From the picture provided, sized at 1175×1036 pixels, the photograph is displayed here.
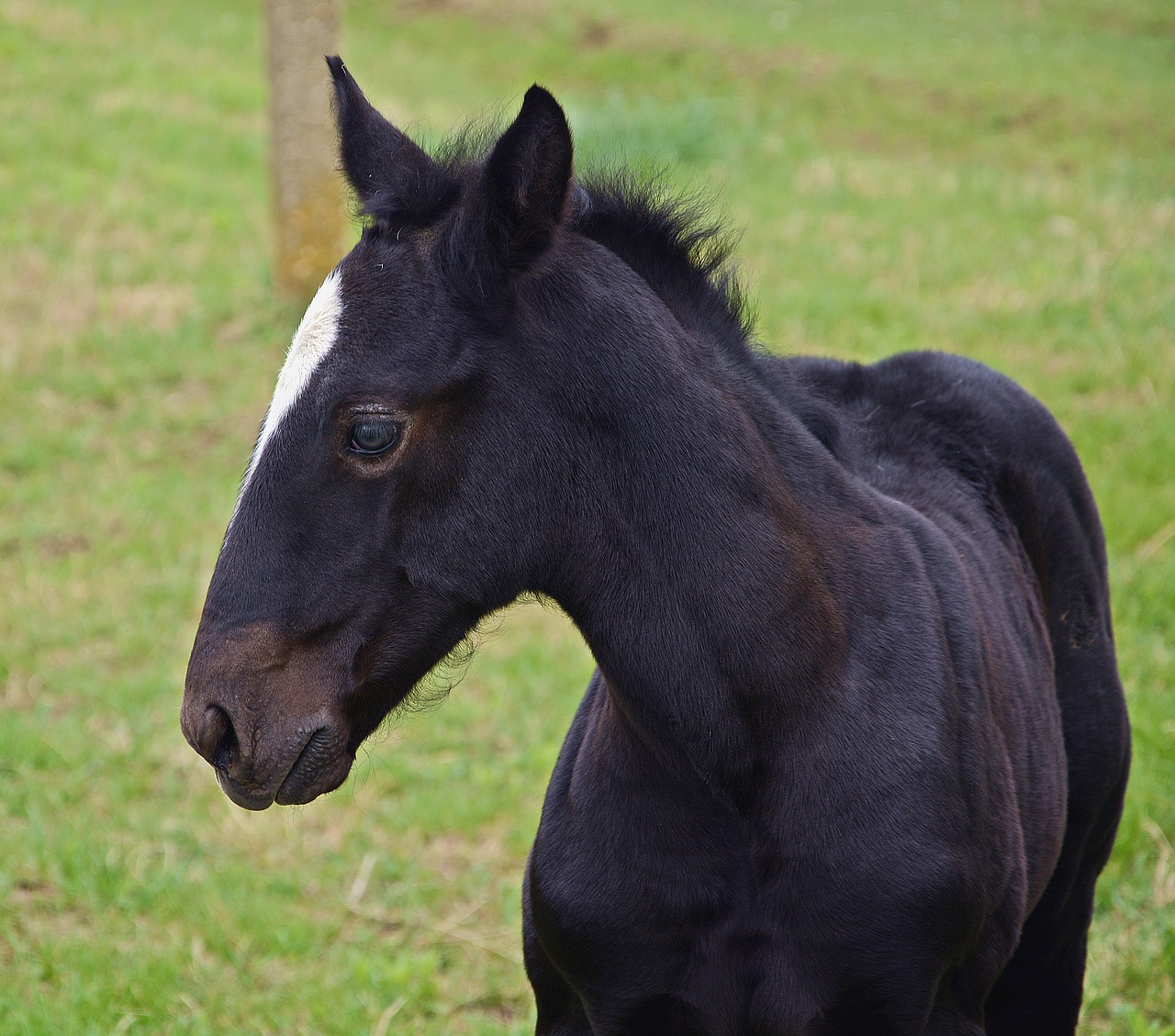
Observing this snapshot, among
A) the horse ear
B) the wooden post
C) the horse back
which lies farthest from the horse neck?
the wooden post

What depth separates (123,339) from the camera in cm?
908

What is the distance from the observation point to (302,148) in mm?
9352

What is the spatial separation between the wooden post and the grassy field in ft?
1.27

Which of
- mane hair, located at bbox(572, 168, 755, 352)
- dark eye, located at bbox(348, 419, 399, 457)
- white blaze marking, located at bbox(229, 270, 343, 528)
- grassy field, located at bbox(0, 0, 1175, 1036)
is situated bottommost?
grassy field, located at bbox(0, 0, 1175, 1036)

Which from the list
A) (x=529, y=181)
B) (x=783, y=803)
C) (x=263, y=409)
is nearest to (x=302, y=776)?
(x=783, y=803)

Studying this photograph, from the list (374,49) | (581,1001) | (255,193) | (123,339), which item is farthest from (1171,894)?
(374,49)

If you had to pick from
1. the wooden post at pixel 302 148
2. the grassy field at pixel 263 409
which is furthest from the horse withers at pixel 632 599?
the wooden post at pixel 302 148

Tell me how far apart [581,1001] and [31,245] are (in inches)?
374

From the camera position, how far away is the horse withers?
218cm

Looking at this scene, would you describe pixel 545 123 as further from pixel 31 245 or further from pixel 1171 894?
pixel 31 245

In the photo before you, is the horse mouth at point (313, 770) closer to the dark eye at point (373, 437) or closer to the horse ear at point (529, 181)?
the dark eye at point (373, 437)

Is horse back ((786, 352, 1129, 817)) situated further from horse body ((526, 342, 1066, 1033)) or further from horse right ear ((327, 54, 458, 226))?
horse right ear ((327, 54, 458, 226))

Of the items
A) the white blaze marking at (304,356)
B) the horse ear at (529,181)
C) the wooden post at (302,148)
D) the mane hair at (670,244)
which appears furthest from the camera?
the wooden post at (302,148)

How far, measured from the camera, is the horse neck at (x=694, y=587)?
2299 mm
